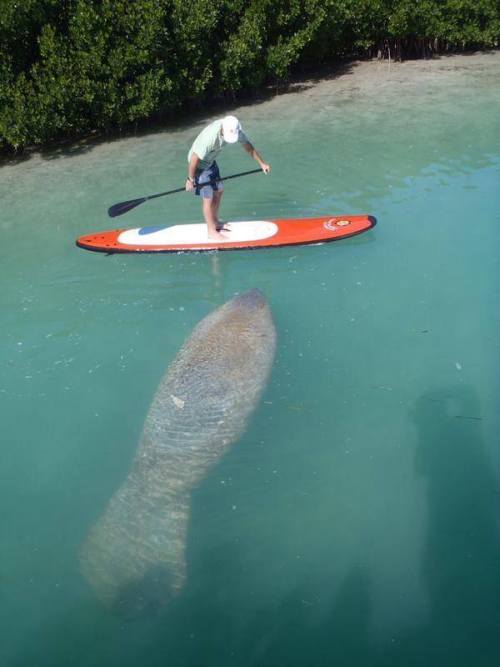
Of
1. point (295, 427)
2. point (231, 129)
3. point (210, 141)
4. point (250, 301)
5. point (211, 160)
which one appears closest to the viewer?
point (295, 427)

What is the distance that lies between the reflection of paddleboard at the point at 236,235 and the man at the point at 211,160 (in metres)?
0.22

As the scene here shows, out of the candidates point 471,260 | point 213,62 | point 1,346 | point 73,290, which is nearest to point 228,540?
point 1,346

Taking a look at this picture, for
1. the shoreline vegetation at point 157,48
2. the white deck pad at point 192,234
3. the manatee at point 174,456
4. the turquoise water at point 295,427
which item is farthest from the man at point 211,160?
the shoreline vegetation at point 157,48

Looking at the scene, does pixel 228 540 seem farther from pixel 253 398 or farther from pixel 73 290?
pixel 73 290

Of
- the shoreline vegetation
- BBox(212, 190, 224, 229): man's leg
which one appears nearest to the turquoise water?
BBox(212, 190, 224, 229): man's leg

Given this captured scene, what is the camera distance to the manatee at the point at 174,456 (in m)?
4.06

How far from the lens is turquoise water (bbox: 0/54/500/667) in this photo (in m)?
3.77

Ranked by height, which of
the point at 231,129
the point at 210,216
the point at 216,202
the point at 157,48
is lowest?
the point at 210,216

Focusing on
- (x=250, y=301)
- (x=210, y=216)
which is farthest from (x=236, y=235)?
(x=250, y=301)

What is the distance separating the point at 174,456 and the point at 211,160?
4.44 metres

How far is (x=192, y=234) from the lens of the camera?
327 inches

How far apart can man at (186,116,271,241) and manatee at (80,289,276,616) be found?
2.28 metres

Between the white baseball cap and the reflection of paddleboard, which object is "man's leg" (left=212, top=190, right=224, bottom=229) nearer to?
the reflection of paddleboard

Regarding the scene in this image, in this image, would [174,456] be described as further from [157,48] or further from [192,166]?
[157,48]
